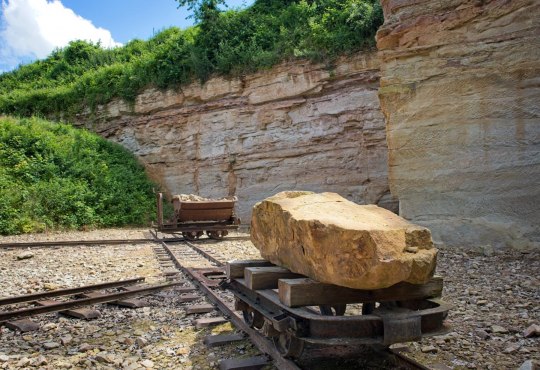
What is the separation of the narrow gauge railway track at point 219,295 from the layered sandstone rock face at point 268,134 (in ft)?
20.3

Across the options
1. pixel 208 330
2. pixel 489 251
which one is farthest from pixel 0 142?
pixel 489 251

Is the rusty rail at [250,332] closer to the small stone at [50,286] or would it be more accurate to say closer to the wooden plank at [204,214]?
the small stone at [50,286]

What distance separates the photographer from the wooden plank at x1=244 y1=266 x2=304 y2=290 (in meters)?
3.58

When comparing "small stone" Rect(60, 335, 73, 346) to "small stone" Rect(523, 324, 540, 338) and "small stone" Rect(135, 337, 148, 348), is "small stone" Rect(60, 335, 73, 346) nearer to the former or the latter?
"small stone" Rect(135, 337, 148, 348)

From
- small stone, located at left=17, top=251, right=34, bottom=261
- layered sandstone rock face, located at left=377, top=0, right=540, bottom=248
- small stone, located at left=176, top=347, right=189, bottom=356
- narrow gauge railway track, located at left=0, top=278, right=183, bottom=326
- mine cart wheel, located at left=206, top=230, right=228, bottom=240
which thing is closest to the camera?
small stone, located at left=176, top=347, right=189, bottom=356

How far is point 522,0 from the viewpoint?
8570 mm

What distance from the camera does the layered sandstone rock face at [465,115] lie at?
840cm

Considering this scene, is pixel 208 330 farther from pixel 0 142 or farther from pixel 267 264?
pixel 0 142

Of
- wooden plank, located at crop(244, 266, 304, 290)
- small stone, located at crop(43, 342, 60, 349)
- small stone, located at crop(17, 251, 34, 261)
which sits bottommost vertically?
small stone, located at crop(43, 342, 60, 349)

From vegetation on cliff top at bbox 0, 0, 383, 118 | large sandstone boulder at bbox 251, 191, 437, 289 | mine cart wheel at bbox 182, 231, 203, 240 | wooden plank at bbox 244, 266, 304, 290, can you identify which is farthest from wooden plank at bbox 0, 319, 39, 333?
vegetation on cliff top at bbox 0, 0, 383, 118

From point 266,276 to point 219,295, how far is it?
7.20 feet

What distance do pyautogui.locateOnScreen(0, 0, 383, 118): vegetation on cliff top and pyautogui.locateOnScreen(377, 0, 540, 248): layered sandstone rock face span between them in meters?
5.77

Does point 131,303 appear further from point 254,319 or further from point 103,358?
point 254,319

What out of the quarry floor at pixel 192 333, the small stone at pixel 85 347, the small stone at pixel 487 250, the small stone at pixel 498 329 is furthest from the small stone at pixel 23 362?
the small stone at pixel 487 250
